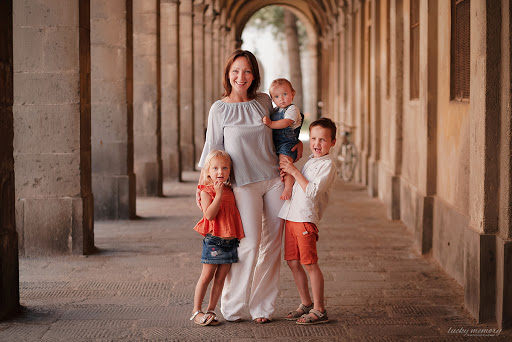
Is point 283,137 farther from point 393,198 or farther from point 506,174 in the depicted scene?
point 393,198

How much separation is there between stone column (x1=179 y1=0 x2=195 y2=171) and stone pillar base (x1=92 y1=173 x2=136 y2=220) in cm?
766

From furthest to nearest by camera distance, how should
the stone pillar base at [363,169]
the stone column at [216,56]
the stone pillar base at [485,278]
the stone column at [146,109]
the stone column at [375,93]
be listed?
the stone column at [216,56] < the stone pillar base at [363,169] < the stone column at [375,93] < the stone column at [146,109] < the stone pillar base at [485,278]

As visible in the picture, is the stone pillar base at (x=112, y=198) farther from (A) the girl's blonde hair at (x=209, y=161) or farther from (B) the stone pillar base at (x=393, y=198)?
(A) the girl's blonde hair at (x=209, y=161)

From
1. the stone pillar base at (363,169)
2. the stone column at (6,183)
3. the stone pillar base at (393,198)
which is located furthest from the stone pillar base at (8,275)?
the stone pillar base at (363,169)

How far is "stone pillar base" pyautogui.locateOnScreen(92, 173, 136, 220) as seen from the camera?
10.1m

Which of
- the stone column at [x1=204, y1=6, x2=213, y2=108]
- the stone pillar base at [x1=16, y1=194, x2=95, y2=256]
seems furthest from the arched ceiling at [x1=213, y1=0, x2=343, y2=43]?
the stone pillar base at [x1=16, y1=194, x2=95, y2=256]

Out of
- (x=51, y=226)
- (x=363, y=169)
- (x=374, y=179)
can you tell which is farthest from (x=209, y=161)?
(x=363, y=169)

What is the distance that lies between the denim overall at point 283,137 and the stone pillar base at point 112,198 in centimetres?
525

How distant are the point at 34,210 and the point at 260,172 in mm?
3374

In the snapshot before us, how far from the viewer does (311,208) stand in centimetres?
501

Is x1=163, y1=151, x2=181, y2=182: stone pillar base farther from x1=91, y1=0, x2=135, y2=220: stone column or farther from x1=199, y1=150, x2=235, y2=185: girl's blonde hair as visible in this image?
x1=199, y1=150, x2=235, y2=185: girl's blonde hair

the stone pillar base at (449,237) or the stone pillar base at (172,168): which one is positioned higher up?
the stone pillar base at (172,168)

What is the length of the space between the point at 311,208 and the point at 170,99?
10.7 metres

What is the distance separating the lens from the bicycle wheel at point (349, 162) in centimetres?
1527
